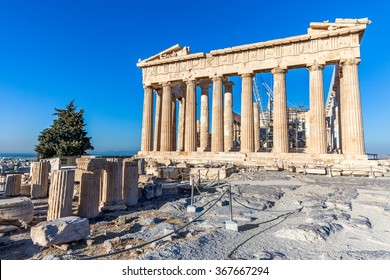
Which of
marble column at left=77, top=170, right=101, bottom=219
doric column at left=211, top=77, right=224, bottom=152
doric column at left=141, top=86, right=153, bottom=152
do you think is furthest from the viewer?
doric column at left=141, top=86, right=153, bottom=152

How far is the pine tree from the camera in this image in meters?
29.2

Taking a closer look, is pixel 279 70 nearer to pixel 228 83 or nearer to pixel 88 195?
pixel 228 83

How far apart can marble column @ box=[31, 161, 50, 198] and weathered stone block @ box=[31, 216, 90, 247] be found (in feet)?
22.3

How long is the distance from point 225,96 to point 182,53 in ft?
24.2

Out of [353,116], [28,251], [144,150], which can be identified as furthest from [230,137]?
[28,251]

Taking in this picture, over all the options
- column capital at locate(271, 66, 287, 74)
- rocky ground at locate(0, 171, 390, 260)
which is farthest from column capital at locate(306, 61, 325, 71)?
rocky ground at locate(0, 171, 390, 260)

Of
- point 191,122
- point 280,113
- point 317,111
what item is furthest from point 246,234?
point 191,122

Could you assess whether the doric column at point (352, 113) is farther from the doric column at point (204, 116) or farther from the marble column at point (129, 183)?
the marble column at point (129, 183)

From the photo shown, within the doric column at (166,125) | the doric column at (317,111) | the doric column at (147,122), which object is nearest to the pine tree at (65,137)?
the doric column at (147,122)

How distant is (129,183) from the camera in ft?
28.3

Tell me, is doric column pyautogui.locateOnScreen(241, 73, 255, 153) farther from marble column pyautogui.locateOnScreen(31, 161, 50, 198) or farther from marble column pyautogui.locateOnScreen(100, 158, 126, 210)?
marble column pyautogui.locateOnScreen(31, 161, 50, 198)

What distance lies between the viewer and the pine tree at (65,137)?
29188 millimetres

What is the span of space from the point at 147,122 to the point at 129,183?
2030 cm
